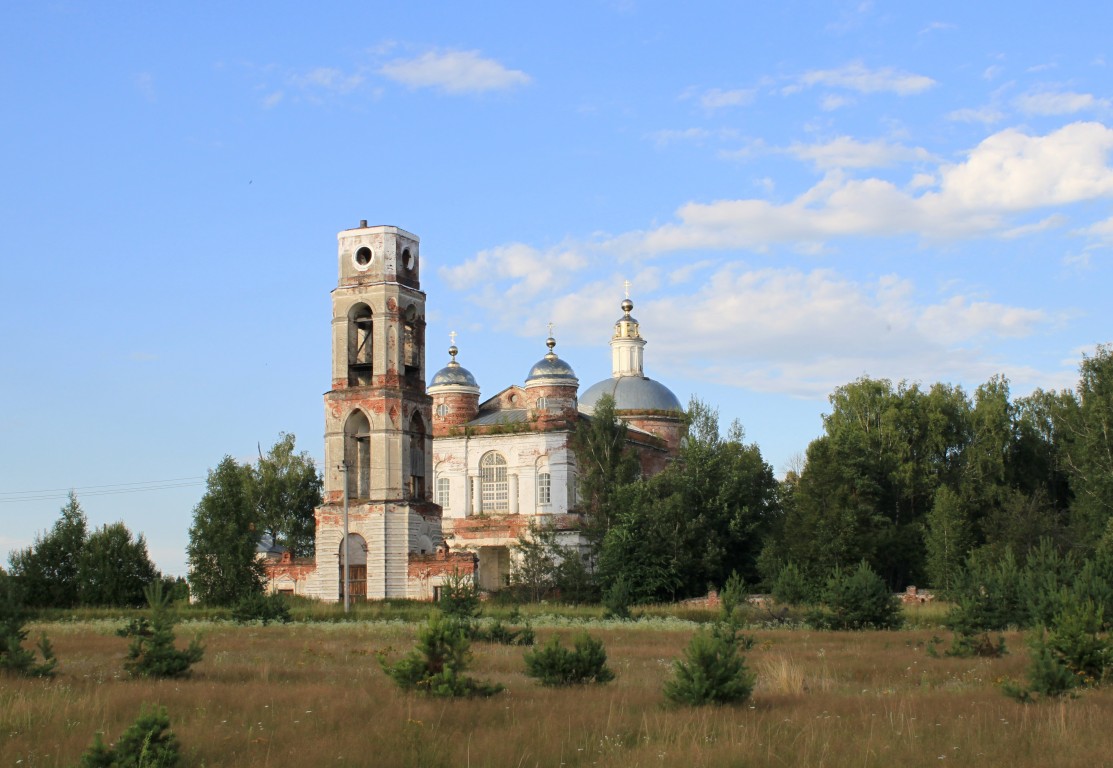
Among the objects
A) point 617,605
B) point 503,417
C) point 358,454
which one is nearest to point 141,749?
point 617,605

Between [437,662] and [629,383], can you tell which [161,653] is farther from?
[629,383]

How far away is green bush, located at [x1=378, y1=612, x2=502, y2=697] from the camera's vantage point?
15.9 meters

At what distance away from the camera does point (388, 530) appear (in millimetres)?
50594

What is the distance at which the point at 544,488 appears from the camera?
197ft

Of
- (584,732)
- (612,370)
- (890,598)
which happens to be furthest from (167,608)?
(612,370)

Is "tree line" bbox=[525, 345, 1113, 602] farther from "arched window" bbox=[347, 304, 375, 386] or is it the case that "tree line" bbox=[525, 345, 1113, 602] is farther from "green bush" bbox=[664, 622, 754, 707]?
"green bush" bbox=[664, 622, 754, 707]

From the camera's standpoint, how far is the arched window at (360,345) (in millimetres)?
53156

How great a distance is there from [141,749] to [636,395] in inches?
2211

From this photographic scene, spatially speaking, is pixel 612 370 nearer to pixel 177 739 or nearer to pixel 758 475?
pixel 758 475

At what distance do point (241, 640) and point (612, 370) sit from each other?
43.9 m

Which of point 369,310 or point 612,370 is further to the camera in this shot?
point 612,370

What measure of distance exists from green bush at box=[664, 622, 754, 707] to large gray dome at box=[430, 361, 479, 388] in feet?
162

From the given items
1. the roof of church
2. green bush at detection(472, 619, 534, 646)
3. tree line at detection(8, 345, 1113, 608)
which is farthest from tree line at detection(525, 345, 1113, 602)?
green bush at detection(472, 619, 534, 646)

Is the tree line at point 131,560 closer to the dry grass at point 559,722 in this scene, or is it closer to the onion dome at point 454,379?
the onion dome at point 454,379
